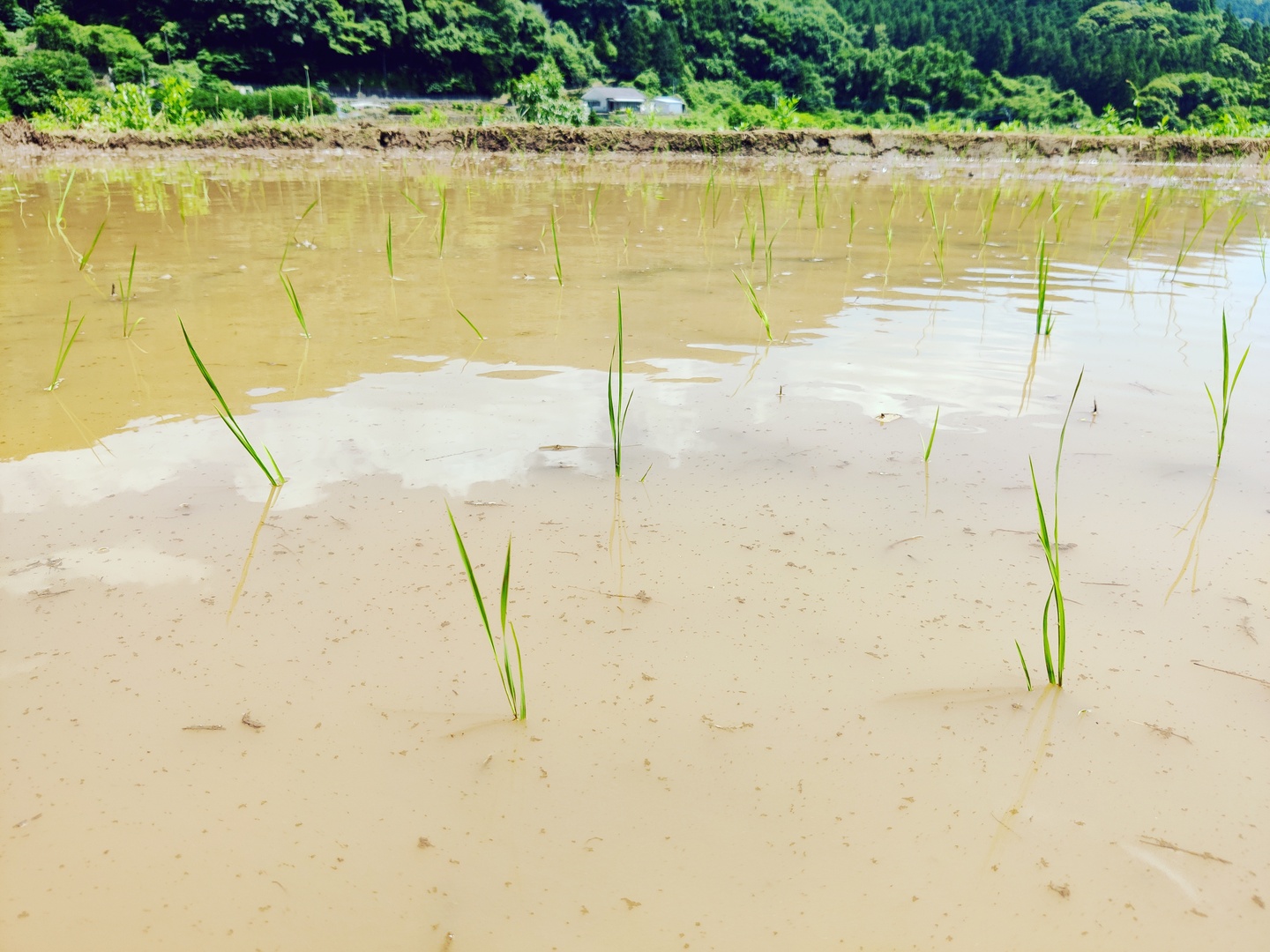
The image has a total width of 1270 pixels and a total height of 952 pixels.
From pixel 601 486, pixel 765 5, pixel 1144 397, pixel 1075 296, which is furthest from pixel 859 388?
pixel 765 5

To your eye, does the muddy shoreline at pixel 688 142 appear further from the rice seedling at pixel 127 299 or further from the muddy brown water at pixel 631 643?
the muddy brown water at pixel 631 643

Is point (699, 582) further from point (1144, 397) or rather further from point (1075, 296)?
point (1075, 296)

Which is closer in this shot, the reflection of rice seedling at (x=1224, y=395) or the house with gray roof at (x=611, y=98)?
the reflection of rice seedling at (x=1224, y=395)

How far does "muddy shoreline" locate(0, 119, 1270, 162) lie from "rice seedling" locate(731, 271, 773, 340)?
426 inches

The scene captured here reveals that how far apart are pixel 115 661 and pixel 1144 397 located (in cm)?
211

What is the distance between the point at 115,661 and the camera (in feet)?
3.32

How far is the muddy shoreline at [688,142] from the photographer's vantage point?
11773 mm

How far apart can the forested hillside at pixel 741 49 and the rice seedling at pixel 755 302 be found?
32.5 m

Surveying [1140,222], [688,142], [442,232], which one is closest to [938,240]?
[1140,222]

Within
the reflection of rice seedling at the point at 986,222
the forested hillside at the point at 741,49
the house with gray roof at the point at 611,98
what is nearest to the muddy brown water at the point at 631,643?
the reflection of rice seedling at the point at 986,222

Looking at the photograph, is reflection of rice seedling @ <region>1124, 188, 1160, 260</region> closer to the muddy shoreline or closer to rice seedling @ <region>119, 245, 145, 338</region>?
rice seedling @ <region>119, 245, 145, 338</region>

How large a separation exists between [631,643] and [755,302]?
142 centimetres

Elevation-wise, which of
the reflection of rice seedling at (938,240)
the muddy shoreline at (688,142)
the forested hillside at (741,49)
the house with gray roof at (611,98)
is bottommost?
the reflection of rice seedling at (938,240)

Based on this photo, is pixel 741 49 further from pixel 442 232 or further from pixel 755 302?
pixel 755 302
